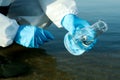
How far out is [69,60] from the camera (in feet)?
13.4

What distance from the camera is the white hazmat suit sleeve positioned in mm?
3818

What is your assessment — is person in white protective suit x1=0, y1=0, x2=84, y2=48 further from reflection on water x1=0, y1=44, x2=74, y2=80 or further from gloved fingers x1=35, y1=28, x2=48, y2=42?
reflection on water x1=0, y1=44, x2=74, y2=80

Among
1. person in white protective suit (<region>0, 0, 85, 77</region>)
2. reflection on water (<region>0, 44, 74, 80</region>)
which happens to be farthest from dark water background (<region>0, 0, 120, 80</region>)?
person in white protective suit (<region>0, 0, 85, 77</region>)

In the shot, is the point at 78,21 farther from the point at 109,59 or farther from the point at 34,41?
the point at 109,59

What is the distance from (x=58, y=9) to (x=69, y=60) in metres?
0.53

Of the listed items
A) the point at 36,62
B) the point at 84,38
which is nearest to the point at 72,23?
the point at 84,38

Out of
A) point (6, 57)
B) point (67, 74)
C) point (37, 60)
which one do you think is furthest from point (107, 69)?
point (6, 57)

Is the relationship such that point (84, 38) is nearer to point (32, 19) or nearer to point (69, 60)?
point (69, 60)

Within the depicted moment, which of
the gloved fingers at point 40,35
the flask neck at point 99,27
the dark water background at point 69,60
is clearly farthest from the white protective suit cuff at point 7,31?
the flask neck at point 99,27

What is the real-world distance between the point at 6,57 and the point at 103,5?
3.84 m

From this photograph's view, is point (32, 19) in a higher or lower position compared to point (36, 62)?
higher

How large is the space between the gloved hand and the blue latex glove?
19cm

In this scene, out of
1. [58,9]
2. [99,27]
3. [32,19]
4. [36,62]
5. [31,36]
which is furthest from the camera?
[32,19]

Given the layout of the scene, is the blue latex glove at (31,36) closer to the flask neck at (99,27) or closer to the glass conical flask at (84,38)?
the glass conical flask at (84,38)
